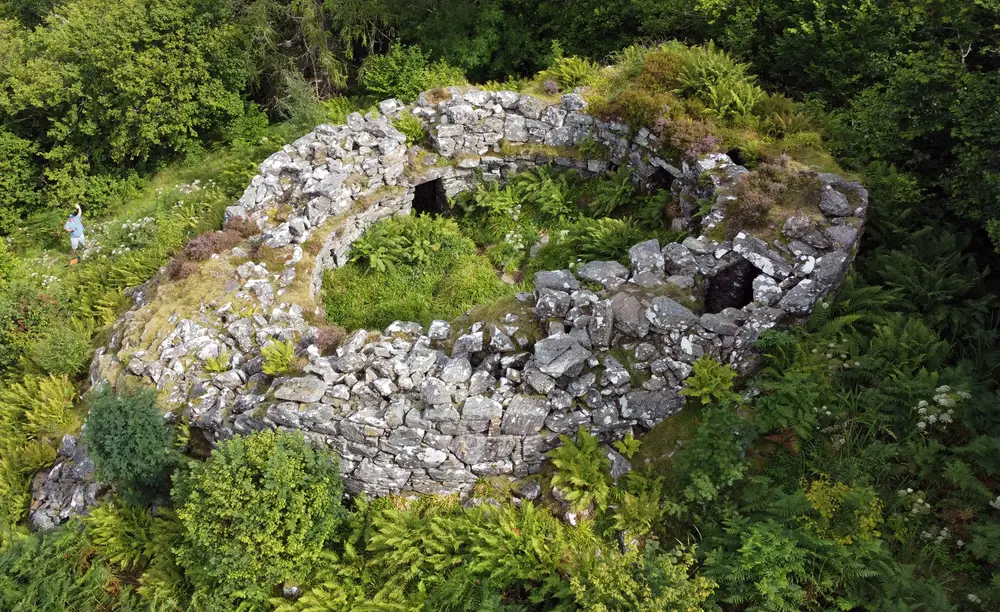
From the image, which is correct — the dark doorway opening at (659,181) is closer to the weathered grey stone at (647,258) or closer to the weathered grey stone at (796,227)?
the weathered grey stone at (647,258)

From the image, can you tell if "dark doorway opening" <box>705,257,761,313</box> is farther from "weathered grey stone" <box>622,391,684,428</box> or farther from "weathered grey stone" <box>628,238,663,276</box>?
"weathered grey stone" <box>622,391,684,428</box>

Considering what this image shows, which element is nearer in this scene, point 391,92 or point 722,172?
point 722,172

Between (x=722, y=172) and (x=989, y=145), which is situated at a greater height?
(x=989, y=145)

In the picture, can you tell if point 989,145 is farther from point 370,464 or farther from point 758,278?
point 370,464

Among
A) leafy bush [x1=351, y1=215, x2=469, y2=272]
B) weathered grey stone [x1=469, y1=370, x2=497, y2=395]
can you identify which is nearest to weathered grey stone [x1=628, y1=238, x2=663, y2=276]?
weathered grey stone [x1=469, y1=370, x2=497, y2=395]

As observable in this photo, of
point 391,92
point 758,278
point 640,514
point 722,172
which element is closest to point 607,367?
point 640,514

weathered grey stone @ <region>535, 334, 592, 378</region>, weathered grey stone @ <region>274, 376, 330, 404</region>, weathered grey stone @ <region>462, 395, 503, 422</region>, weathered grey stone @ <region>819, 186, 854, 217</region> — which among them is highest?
weathered grey stone @ <region>819, 186, 854, 217</region>
